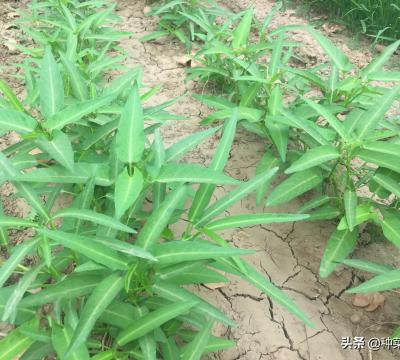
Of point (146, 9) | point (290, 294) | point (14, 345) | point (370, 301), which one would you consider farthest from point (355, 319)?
point (146, 9)

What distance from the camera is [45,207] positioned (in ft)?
4.64

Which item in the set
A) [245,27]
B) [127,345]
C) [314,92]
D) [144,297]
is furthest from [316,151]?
[314,92]

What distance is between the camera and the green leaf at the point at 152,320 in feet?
4.03

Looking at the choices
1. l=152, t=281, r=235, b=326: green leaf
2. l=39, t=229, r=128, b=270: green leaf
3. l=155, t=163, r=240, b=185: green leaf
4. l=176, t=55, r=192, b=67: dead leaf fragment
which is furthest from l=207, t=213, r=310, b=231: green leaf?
l=176, t=55, r=192, b=67: dead leaf fragment

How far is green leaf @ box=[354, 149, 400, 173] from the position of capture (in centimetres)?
161

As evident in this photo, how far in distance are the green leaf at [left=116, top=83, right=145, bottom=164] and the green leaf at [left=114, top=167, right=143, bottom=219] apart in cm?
5

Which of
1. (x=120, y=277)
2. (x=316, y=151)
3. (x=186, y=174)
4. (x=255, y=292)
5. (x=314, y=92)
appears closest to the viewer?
(x=120, y=277)

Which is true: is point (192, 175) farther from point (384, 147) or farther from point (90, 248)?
point (384, 147)

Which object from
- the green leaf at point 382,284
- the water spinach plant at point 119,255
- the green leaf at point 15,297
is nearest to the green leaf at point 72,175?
the water spinach plant at point 119,255

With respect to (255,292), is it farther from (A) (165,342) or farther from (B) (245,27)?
(B) (245,27)

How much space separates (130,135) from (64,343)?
2.17 ft

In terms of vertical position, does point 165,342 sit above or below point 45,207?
below

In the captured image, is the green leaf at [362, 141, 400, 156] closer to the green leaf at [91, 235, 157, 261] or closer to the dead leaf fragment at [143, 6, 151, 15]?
the green leaf at [91, 235, 157, 261]

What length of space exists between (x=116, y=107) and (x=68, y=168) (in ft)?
2.09
